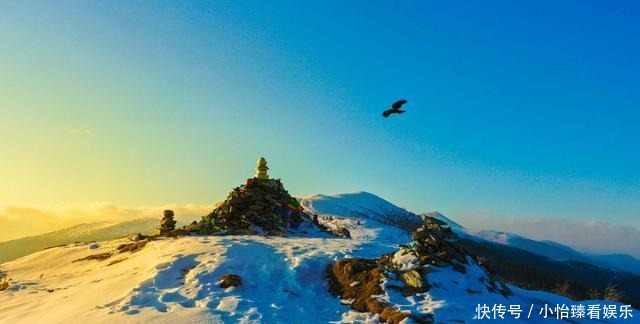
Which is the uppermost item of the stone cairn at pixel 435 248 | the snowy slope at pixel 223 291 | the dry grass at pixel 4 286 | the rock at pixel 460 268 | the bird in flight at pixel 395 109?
the bird in flight at pixel 395 109

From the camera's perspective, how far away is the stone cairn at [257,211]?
25.9m

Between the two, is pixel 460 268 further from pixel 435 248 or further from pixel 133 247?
pixel 133 247

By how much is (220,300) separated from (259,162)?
2052 cm

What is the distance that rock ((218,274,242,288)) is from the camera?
13758mm

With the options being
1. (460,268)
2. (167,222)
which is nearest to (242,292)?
(460,268)

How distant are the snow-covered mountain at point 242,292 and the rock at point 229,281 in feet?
0.48

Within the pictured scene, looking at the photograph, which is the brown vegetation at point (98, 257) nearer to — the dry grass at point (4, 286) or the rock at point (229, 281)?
the dry grass at point (4, 286)

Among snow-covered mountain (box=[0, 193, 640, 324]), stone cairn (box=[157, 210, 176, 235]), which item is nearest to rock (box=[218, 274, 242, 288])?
snow-covered mountain (box=[0, 193, 640, 324])

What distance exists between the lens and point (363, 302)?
12578mm

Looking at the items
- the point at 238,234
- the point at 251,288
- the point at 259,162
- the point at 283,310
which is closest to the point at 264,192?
the point at 259,162

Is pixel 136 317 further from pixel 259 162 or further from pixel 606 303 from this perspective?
pixel 259 162

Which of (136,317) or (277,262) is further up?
(277,262)

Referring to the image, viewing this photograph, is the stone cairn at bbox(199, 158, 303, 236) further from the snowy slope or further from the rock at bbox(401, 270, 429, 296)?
the rock at bbox(401, 270, 429, 296)

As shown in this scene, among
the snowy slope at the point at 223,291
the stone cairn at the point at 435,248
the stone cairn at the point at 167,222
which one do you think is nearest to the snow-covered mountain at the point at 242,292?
the snowy slope at the point at 223,291
